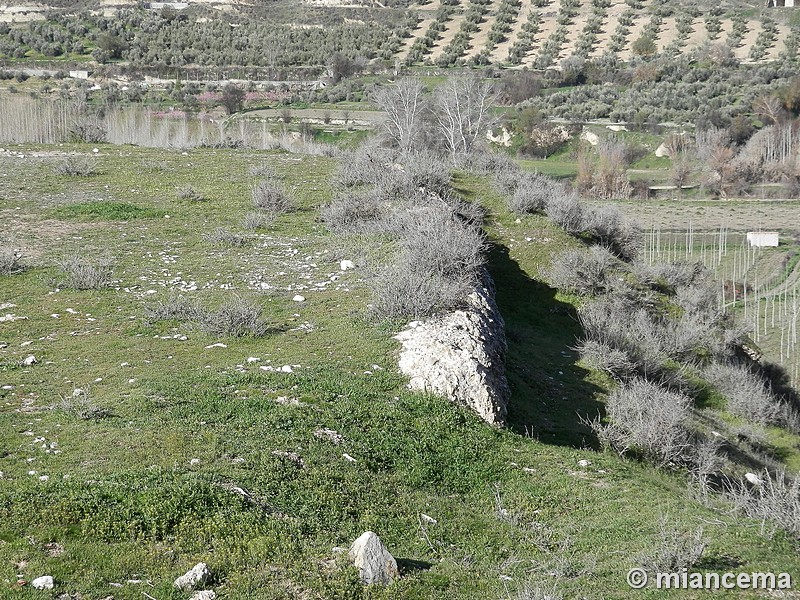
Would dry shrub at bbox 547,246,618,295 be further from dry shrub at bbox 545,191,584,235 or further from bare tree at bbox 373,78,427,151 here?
bare tree at bbox 373,78,427,151

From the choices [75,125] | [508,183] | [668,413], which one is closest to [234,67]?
[75,125]

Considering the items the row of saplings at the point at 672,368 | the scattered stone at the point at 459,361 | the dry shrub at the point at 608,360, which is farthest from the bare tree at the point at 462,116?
the scattered stone at the point at 459,361

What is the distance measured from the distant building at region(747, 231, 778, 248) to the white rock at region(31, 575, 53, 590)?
44718mm

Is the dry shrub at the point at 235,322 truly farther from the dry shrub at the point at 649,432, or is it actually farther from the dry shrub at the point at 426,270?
the dry shrub at the point at 649,432

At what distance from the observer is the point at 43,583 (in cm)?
504

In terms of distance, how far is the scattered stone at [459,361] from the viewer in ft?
32.8

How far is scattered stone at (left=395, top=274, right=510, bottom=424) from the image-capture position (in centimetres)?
1000

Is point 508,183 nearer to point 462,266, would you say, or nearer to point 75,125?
point 462,266

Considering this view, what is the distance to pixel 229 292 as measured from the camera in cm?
1346

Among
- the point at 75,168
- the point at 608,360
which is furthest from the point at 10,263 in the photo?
the point at 608,360

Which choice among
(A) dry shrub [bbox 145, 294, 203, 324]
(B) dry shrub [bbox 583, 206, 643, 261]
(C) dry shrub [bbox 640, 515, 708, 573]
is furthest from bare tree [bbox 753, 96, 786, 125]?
(C) dry shrub [bbox 640, 515, 708, 573]

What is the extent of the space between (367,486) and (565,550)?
2.04 meters

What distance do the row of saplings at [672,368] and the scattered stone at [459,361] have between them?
200cm

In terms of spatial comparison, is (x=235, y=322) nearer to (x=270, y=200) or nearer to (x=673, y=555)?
(x=673, y=555)
